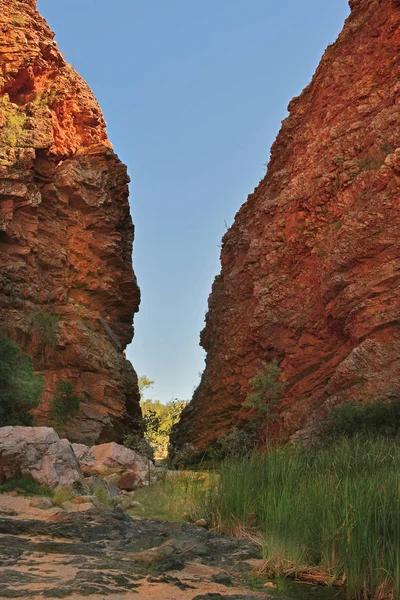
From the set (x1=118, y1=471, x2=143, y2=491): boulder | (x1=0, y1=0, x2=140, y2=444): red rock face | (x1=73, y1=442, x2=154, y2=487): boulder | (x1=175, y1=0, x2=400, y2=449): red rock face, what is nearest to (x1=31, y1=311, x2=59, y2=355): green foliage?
(x1=0, y1=0, x2=140, y2=444): red rock face

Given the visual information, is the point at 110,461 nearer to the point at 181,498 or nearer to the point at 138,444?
the point at 138,444

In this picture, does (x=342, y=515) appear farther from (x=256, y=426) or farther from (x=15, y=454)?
(x=256, y=426)

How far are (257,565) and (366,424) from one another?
674 inches

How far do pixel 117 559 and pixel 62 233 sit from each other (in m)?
32.9

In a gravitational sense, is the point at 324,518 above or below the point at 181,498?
above

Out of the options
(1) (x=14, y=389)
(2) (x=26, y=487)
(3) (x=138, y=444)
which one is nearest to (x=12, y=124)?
(1) (x=14, y=389)

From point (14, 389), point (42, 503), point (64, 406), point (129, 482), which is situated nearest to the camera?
point (42, 503)

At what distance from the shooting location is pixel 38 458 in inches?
471

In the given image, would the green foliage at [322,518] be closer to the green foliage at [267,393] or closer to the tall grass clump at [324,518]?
the tall grass clump at [324,518]

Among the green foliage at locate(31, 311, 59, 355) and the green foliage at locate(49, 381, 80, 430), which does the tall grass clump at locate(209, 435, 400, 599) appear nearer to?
the green foliage at locate(49, 381, 80, 430)

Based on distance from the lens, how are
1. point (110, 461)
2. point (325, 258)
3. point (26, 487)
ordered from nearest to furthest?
point (26, 487), point (110, 461), point (325, 258)

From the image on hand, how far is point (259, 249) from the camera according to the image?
37500 mm

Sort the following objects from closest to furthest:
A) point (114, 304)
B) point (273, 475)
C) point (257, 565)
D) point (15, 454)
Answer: point (257, 565) → point (273, 475) → point (15, 454) → point (114, 304)

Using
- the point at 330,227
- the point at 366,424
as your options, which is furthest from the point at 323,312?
the point at 366,424
